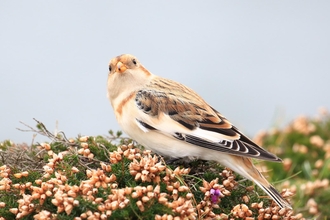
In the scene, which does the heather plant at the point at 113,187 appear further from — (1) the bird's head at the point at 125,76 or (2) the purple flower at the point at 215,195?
(1) the bird's head at the point at 125,76

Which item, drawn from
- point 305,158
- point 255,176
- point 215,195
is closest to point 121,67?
point 255,176

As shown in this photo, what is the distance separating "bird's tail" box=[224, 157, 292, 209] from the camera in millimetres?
4934

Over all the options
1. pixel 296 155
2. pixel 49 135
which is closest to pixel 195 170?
pixel 49 135

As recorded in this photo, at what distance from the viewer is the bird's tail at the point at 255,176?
493 centimetres

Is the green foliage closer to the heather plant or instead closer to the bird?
the bird

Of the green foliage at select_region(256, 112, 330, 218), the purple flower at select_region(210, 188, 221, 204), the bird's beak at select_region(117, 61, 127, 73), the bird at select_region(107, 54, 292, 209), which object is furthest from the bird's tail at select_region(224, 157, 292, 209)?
the bird's beak at select_region(117, 61, 127, 73)

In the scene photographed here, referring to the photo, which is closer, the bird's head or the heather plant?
the heather plant

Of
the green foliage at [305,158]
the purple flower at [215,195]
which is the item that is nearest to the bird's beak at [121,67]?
the purple flower at [215,195]

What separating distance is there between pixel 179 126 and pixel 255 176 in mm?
793

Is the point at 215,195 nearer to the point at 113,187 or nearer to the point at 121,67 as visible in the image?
the point at 113,187

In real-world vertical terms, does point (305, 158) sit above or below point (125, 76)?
below

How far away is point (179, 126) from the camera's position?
538 centimetres

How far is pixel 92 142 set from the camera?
5.47 metres

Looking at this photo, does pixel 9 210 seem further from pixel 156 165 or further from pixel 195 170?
pixel 195 170
